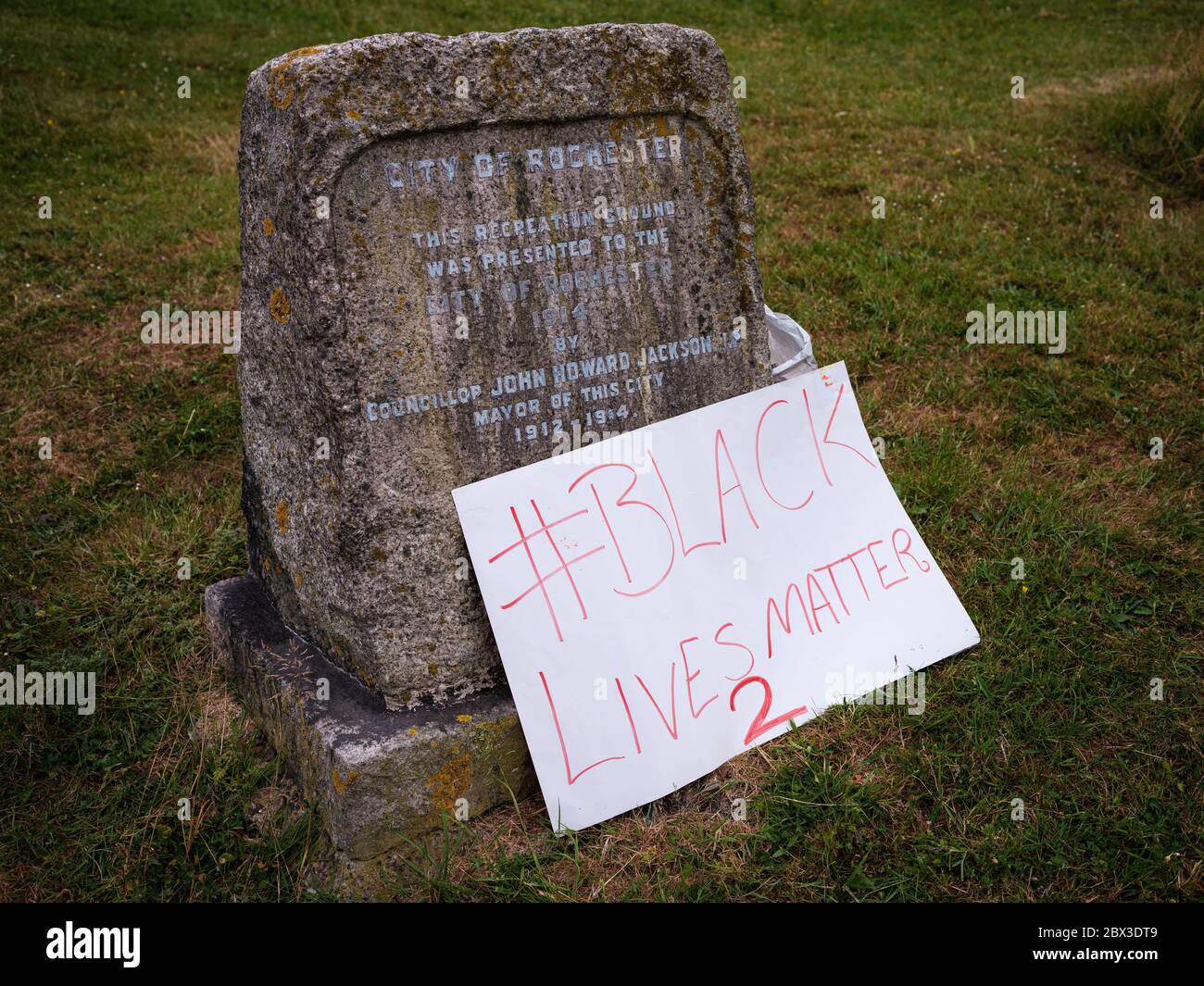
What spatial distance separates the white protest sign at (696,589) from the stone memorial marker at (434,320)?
115mm

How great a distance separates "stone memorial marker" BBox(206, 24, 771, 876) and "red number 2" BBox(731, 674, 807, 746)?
604 millimetres

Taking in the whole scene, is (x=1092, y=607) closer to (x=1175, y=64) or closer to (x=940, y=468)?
(x=940, y=468)

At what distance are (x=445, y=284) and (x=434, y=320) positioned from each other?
90 millimetres

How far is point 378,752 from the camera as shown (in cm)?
231

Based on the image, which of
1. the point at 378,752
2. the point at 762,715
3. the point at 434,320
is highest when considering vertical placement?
the point at 434,320

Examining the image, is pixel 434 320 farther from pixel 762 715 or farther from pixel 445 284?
pixel 762 715

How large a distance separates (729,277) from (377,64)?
3.67ft

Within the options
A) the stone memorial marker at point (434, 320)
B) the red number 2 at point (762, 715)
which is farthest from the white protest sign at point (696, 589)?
the stone memorial marker at point (434, 320)

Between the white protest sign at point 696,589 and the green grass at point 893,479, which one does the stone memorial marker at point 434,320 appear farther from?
the green grass at point 893,479

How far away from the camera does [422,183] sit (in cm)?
228

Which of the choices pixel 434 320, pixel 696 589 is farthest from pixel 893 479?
pixel 434 320

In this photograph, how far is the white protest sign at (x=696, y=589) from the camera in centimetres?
246

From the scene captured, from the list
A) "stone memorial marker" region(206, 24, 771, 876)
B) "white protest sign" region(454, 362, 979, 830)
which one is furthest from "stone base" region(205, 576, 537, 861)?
"white protest sign" region(454, 362, 979, 830)
